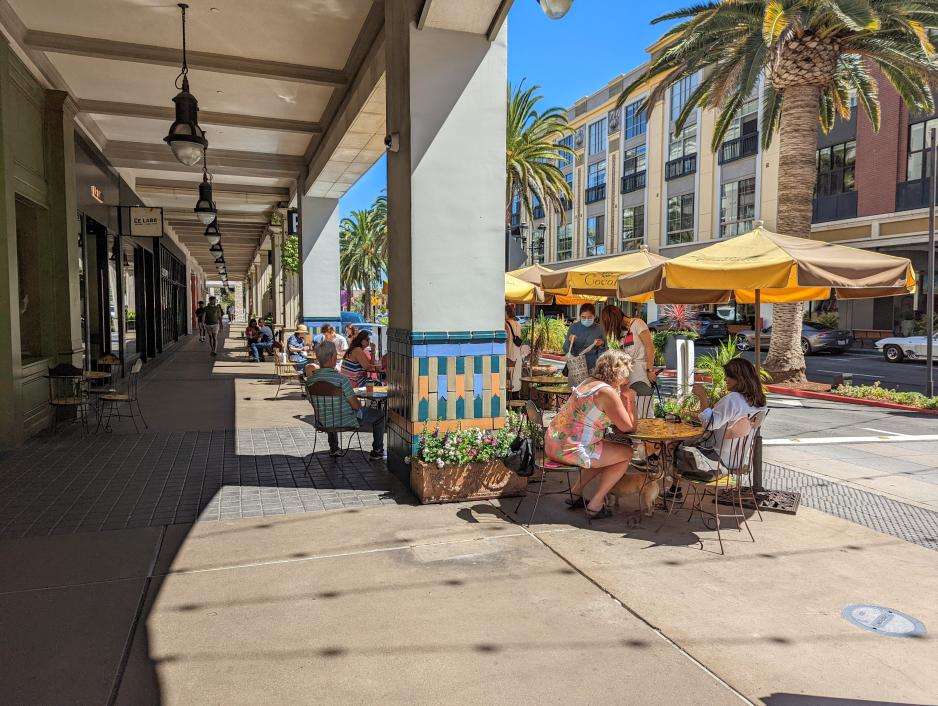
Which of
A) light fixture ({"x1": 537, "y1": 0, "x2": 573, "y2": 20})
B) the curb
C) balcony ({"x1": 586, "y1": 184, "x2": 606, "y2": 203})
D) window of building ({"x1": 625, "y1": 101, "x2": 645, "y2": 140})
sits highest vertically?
window of building ({"x1": 625, "y1": 101, "x2": 645, "y2": 140})

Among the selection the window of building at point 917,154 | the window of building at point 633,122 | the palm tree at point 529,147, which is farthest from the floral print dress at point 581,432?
the window of building at point 633,122

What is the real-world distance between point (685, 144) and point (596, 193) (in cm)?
907

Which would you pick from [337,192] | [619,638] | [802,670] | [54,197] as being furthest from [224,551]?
[337,192]

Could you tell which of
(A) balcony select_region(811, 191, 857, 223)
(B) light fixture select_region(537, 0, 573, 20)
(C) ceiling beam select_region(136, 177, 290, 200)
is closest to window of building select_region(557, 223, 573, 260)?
(A) balcony select_region(811, 191, 857, 223)

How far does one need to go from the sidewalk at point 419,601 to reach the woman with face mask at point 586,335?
146 inches

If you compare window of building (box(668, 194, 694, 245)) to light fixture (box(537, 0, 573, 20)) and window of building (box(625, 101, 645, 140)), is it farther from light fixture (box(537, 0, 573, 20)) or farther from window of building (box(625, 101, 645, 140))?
light fixture (box(537, 0, 573, 20))

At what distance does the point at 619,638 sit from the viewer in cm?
358

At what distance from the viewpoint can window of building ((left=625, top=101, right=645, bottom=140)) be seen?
139 feet

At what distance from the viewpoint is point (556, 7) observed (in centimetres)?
501

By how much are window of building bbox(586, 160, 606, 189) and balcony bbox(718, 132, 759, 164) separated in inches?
437

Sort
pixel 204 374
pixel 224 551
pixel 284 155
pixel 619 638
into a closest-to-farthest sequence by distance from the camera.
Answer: pixel 619 638 → pixel 224 551 → pixel 284 155 → pixel 204 374

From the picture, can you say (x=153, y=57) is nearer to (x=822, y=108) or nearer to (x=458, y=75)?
(x=458, y=75)

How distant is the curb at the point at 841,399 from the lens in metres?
12.4

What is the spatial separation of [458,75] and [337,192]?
9.46 metres
